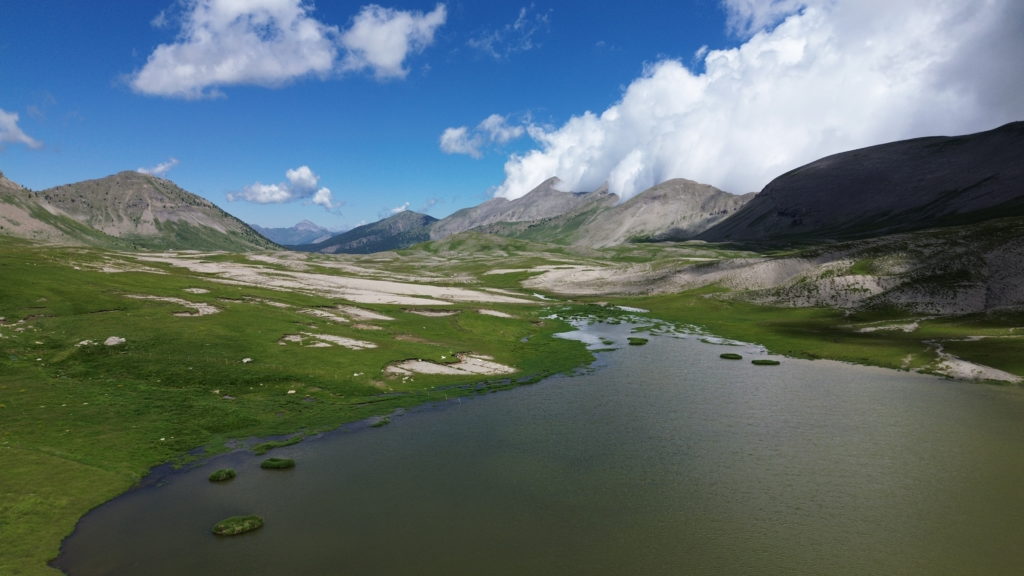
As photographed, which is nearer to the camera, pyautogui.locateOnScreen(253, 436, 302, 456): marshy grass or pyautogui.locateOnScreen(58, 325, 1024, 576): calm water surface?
pyautogui.locateOnScreen(58, 325, 1024, 576): calm water surface

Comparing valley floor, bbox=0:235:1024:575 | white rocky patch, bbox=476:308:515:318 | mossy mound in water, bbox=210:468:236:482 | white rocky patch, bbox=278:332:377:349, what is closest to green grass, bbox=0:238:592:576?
valley floor, bbox=0:235:1024:575

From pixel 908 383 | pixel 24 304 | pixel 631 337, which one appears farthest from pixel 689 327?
pixel 24 304

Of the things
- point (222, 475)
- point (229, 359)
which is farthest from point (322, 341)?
point (222, 475)

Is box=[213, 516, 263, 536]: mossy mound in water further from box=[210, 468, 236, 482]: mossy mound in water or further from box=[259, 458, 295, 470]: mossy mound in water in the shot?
box=[259, 458, 295, 470]: mossy mound in water

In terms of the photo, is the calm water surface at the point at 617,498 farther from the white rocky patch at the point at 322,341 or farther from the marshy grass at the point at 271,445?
the white rocky patch at the point at 322,341

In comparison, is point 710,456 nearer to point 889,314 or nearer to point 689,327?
point 689,327

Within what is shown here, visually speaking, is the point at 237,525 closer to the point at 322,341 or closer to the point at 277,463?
the point at 277,463
